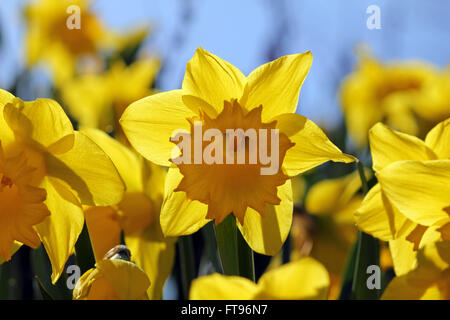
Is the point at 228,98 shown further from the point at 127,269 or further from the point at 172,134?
the point at 127,269

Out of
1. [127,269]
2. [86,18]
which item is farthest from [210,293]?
[86,18]

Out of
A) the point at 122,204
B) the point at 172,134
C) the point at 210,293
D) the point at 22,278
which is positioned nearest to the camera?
the point at 210,293

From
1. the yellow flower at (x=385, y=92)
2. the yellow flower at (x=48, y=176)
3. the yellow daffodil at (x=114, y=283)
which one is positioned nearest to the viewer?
the yellow daffodil at (x=114, y=283)

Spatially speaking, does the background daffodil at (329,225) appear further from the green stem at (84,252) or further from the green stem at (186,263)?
the green stem at (84,252)

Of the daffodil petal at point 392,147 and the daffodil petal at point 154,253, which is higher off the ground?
the daffodil petal at point 392,147

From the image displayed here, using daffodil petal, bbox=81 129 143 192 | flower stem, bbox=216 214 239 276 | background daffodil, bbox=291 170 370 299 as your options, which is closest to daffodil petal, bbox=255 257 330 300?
flower stem, bbox=216 214 239 276

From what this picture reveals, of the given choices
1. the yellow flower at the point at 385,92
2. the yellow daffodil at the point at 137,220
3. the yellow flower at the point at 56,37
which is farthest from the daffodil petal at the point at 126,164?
the yellow flower at the point at 56,37
